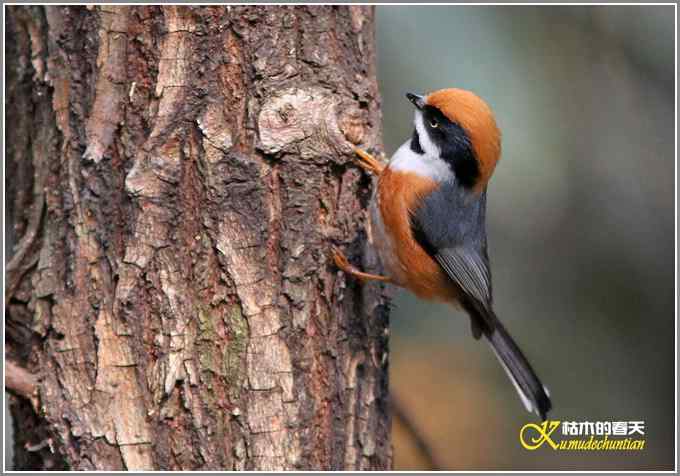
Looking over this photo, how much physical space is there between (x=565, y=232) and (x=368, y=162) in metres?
2.92

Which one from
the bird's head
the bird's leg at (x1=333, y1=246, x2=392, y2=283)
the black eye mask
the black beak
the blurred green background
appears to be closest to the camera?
the bird's leg at (x1=333, y1=246, x2=392, y2=283)

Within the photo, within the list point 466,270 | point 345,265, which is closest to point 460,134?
point 466,270

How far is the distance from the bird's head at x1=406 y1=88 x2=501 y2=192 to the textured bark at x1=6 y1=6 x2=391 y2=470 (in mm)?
682

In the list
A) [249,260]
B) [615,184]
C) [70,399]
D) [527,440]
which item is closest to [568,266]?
[615,184]

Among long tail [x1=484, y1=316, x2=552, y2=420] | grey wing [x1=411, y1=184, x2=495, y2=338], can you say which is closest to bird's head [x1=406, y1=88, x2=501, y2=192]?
grey wing [x1=411, y1=184, x2=495, y2=338]

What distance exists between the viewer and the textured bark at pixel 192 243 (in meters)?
3.00

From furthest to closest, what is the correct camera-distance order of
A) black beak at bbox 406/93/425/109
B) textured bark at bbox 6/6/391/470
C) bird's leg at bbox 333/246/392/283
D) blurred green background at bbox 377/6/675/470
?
blurred green background at bbox 377/6/675/470, black beak at bbox 406/93/425/109, bird's leg at bbox 333/246/392/283, textured bark at bbox 6/6/391/470

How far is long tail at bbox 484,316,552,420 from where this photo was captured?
4027mm

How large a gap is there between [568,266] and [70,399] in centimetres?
406

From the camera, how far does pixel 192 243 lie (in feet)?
9.91

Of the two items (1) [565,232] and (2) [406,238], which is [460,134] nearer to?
(2) [406,238]

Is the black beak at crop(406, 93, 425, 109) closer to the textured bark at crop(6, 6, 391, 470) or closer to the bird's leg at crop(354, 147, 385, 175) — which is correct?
the bird's leg at crop(354, 147, 385, 175)

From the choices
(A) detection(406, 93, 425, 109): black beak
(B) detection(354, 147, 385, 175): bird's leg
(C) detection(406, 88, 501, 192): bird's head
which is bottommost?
(B) detection(354, 147, 385, 175): bird's leg

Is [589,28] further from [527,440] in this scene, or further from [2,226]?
[2,226]
